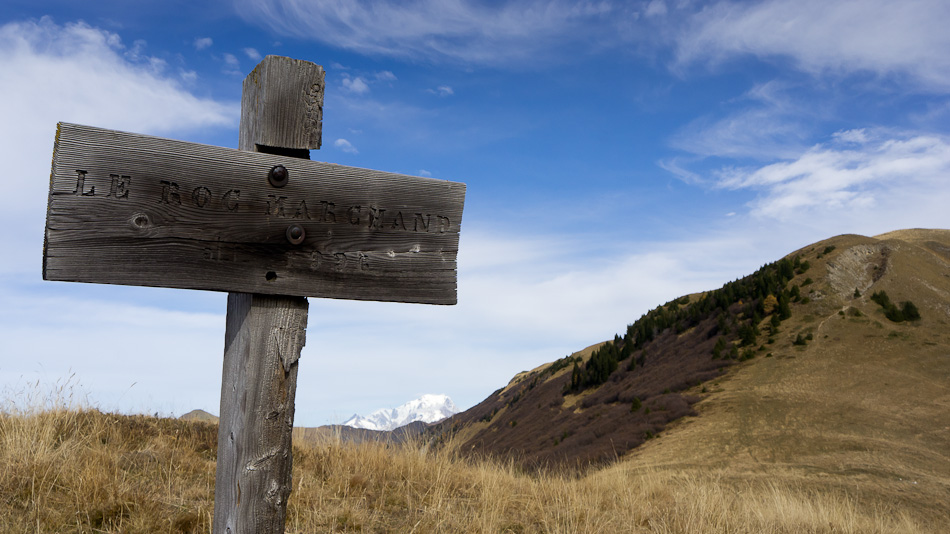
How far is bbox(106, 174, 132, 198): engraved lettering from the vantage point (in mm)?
2189

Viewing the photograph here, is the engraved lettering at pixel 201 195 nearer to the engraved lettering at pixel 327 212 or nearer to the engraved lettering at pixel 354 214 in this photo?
the engraved lettering at pixel 327 212

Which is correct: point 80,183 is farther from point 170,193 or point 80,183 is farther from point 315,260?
point 315,260

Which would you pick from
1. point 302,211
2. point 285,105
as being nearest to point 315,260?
point 302,211

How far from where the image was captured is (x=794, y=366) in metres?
21.5

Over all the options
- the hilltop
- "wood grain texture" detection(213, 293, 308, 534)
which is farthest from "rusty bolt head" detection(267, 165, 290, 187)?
the hilltop

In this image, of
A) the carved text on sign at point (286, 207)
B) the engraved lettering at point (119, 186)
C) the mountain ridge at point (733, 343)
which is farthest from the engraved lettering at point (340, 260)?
the mountain ridge at point (733, 343)

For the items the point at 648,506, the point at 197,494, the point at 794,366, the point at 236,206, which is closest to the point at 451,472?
the point at 648,506

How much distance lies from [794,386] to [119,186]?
74.5 ft

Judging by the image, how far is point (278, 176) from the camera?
2406 millimetres

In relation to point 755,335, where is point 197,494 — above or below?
below

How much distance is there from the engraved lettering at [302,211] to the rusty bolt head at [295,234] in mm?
45

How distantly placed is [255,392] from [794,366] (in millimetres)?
23389

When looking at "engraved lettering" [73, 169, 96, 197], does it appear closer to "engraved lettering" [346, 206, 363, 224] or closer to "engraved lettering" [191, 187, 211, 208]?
"engraved lettering" [191, 187, 211, 208]

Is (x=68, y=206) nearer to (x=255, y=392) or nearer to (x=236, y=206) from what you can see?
(x=236, y=206)
